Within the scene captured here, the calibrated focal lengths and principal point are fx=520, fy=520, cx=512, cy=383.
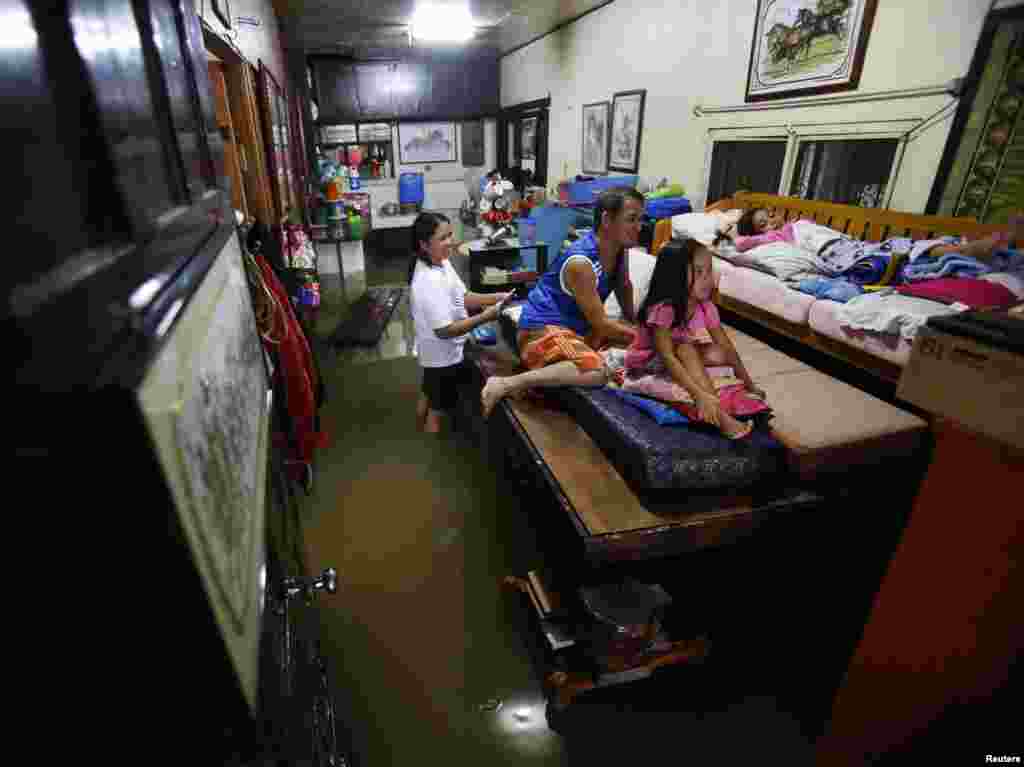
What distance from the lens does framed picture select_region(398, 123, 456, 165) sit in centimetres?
927

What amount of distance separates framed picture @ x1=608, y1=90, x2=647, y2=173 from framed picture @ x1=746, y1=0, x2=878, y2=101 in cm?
149

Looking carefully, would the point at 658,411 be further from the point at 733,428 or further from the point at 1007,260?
the point at 1007,260

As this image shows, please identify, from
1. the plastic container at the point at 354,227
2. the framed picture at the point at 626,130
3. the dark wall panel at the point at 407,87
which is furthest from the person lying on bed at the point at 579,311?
the dark wall panel at the point at 407,87

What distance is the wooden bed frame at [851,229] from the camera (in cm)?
270

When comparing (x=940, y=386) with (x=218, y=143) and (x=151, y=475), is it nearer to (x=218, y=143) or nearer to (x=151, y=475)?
(x=151, y=475)

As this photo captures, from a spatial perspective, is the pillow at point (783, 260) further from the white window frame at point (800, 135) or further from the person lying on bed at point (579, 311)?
the person lying on bed at point (579, 311)

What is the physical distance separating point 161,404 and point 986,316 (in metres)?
1.50

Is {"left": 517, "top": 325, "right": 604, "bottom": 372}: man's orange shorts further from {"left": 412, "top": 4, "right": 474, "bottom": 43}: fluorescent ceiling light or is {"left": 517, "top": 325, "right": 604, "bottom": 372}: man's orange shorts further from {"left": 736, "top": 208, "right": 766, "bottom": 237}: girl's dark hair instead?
{"left": 412, "top": 4, "right": 474, "bottom": 43}: fluorescent ceiling light

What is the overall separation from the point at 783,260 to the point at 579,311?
1548mm

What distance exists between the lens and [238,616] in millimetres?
471

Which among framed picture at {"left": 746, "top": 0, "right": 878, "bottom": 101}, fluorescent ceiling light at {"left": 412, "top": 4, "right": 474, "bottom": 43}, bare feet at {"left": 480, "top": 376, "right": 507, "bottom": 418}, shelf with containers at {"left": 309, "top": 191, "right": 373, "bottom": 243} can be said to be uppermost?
fluorescent ceiling light at {"left": 412, "top": 4, "right": 474, "bottom": 43}

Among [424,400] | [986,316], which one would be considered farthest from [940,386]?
[424,400]

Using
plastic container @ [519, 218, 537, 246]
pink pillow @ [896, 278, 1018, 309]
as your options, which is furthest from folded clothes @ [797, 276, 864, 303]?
plastic container @ [519, 218, 537, 246]

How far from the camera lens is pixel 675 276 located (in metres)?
1.92
